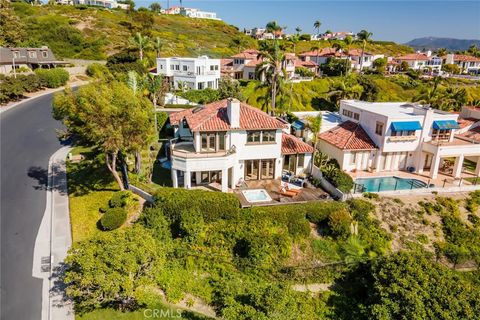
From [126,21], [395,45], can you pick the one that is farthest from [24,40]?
[395,45]

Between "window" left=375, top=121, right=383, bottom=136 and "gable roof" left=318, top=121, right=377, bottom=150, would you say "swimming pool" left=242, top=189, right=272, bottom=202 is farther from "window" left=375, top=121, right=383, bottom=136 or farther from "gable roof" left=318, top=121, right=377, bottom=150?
"window" left=375, top=121, right=383, bottom=136

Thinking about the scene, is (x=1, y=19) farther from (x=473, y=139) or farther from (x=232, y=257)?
(x=473, y=139)

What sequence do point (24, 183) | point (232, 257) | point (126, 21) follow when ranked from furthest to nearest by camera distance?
1. point (126, 21)
2. point (24, 183)
3. point (232, 257)

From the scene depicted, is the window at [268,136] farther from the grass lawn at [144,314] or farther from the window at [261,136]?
the grass lawn at [144,314]

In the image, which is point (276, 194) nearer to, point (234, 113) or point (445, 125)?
point (234, 113)

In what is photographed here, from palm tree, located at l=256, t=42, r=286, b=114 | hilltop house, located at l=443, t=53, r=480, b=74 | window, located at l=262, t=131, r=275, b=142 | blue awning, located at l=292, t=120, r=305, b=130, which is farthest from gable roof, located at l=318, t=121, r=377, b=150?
hilltop house, located at l=443, t=53, r=480, b=74
